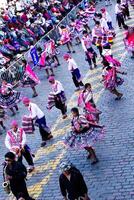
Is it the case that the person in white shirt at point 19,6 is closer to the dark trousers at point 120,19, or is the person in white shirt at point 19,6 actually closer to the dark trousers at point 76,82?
the dark trousers at point 120,19

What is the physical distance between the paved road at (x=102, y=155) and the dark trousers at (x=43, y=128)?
0.30 m

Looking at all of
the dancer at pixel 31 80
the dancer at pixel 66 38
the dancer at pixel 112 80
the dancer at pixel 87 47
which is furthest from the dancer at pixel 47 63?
the dancer at pixel 112 80

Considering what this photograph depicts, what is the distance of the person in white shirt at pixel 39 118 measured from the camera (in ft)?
47.2

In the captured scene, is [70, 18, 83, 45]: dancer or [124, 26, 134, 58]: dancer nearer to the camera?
[124, 26, 134, 58]: dancer

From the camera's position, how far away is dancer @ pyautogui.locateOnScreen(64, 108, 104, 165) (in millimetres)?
12586

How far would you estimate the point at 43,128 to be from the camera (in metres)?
14.9

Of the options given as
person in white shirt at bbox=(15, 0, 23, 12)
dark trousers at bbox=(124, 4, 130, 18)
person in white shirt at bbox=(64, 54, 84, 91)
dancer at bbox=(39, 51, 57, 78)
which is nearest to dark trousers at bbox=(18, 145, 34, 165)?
person in white shirt at bbox=(64, 54, 84, 91)

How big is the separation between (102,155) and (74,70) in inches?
234

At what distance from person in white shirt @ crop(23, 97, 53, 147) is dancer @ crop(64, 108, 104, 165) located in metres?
1.97

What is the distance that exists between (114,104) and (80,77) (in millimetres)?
2922

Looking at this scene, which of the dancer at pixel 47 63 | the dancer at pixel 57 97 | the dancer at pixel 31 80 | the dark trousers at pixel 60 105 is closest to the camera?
the dancer at pixel 57 97

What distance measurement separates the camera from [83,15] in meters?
29.2

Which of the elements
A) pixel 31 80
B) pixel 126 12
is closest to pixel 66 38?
pixel 126 12

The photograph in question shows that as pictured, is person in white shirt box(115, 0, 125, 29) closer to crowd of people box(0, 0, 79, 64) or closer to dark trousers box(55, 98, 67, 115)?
crowd of people box(0, 0, 79, 64)
